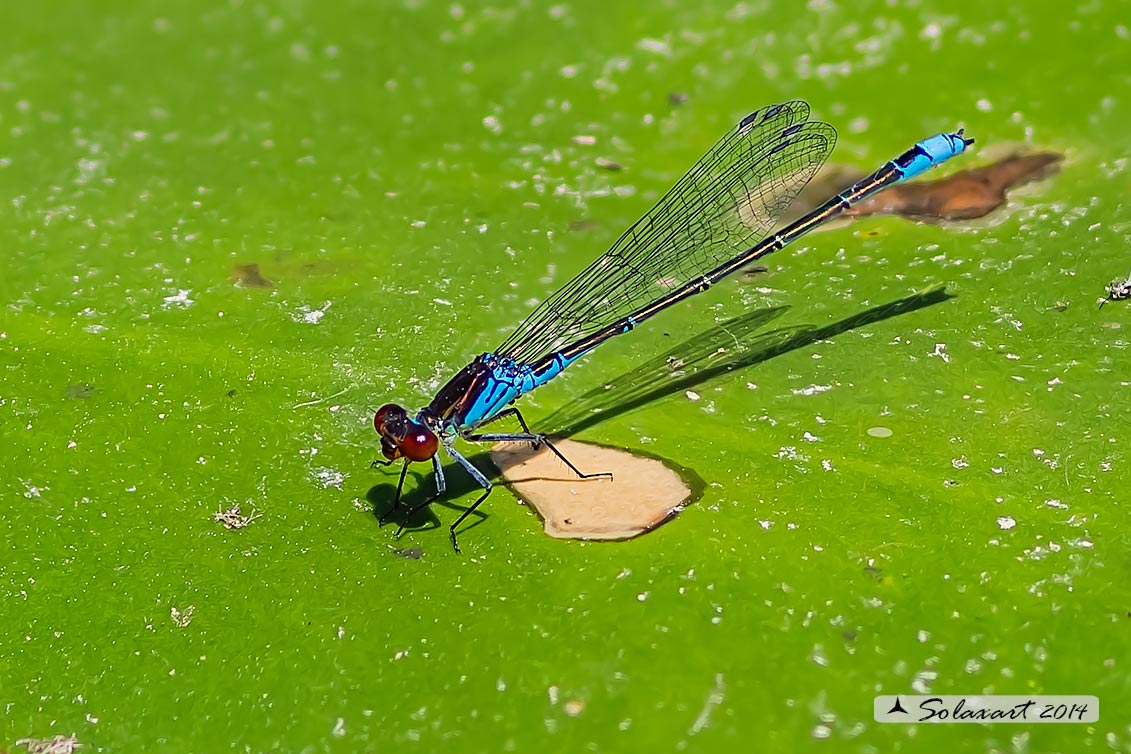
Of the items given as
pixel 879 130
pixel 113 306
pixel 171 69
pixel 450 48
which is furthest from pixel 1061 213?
pixel 171 69

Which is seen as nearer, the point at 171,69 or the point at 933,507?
the point at 933,507

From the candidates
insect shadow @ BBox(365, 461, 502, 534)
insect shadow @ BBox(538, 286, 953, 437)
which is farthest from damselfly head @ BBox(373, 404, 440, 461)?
insect shadow @ BBox(538, 286, 953, 437)

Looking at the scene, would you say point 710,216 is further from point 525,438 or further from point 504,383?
point 525,438

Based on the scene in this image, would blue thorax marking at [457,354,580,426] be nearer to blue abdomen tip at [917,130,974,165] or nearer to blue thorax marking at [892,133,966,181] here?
blue thorax marking at [892,133,966,181]

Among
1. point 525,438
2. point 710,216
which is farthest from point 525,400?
point 710,216

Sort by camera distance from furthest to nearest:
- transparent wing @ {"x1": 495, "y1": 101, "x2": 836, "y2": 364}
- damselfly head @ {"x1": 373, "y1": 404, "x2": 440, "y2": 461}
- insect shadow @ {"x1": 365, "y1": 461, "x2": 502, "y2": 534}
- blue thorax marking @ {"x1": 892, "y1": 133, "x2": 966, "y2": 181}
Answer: blue thorax marking @ {"x1": 892, "y1": 133, "x2": 966, "y2": 181} → transparent wing @ {"x1": 495, "y1": 101, "x2": 836, "y2": 364} → damselfly head @ {"x1": 373, "y1": 404, "x2": 440, "y2": 461} → insect shadow @ {"x1": 365, "y1": 461, "x2": 502, "y2": 534}

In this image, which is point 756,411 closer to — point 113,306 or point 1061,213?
point 1061,213

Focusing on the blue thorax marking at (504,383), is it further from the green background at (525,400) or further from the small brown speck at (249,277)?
the small brown speck at (249,277)

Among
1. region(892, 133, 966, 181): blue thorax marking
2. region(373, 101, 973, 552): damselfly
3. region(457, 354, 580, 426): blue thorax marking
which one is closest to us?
region(457, 354, 580, 426): blue thorax marking
